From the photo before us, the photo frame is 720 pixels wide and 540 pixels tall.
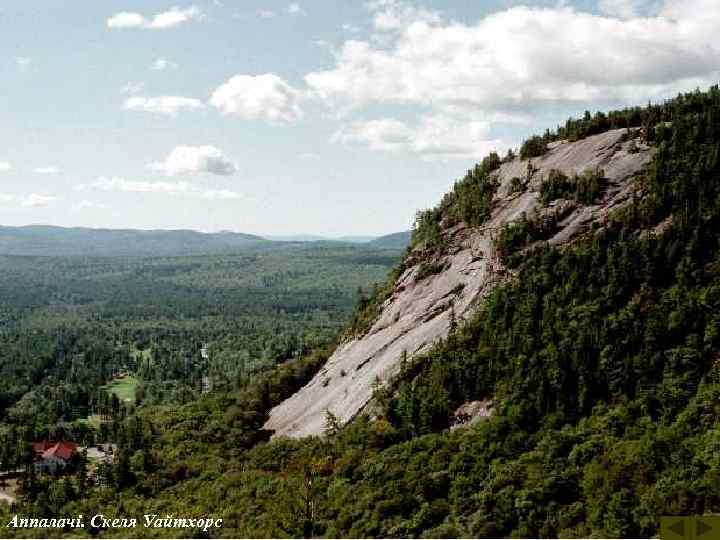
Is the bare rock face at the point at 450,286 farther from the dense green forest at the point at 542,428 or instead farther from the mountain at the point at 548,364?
the dense green forest at the point at 542,428

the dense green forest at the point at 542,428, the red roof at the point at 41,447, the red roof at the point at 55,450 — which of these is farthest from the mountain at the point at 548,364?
the red roof at the point at 41,447

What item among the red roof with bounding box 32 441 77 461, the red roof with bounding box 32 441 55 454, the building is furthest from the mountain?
the red roof with bounding box 32 441 55 454

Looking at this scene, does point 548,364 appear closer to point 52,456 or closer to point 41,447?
point 52,456

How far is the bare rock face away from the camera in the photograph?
74.9 m

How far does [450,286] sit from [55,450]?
71.2m

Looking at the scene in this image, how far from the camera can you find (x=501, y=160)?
336 ft

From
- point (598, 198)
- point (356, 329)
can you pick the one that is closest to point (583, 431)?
point (598, 198)

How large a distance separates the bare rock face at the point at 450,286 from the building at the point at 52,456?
4043cm

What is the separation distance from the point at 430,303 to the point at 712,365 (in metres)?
37.0

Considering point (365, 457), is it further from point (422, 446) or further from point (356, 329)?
point (356, 329)

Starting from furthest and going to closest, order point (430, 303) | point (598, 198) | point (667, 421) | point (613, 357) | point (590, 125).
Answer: point (590, 125) < point (430, 303) < point (598, 198) < point (613, 357) < point (667, 421)

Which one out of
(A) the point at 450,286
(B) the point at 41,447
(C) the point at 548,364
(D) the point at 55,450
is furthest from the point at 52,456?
(C) the point at 548,364

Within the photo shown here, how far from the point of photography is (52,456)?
349 ft

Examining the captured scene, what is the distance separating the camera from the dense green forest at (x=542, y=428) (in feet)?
140
